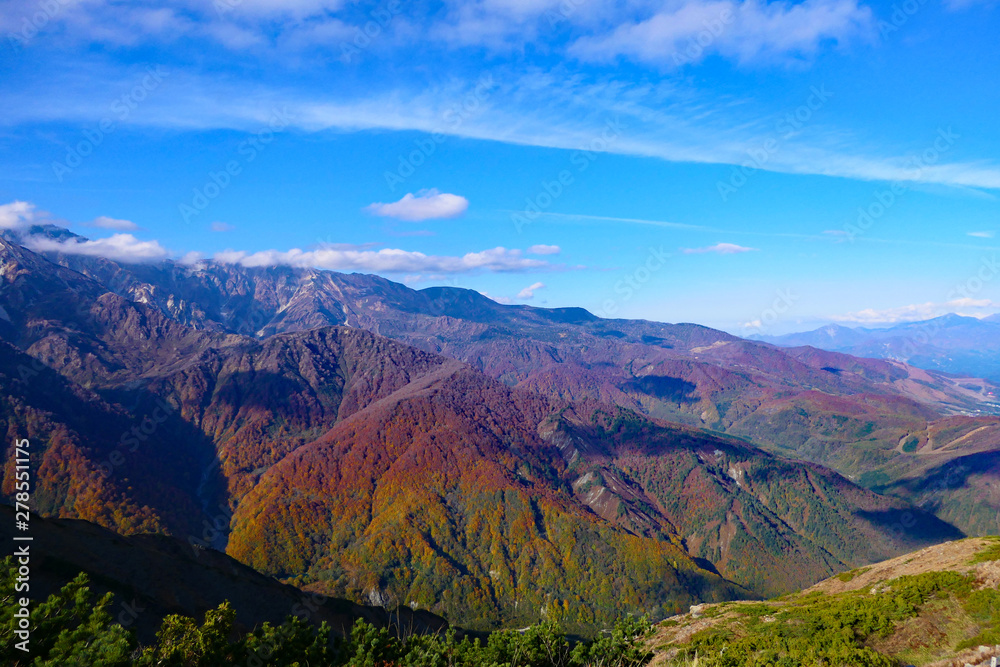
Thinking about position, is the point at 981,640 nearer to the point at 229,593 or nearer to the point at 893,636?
the point at 893,636

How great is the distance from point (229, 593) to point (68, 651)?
75.8 metres

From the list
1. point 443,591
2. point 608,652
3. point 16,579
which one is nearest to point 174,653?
point 16,579

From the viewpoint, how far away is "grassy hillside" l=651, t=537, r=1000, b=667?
3456 cm

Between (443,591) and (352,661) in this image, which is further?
(443,591)

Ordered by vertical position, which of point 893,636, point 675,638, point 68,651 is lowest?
point 675,638

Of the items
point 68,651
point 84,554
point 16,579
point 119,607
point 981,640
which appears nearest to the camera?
point 68,651

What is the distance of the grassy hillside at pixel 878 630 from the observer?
3456cm

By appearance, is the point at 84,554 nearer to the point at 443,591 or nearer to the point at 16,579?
the point at 16,579

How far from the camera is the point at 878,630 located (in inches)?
1544

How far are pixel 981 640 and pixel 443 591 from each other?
618 feet

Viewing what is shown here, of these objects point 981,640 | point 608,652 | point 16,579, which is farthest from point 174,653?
point 981,640

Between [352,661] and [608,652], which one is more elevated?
[352,661]

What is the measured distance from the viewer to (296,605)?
309 ft

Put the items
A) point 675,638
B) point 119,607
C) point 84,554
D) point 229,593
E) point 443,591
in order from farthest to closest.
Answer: point 443,591
point 229,593
point 84,554
point 119,607
point 675,638
